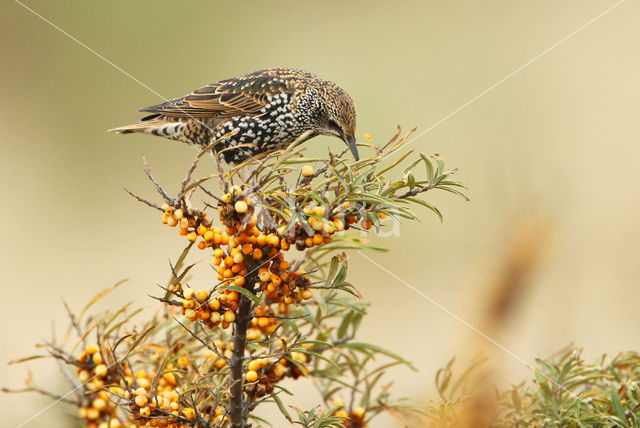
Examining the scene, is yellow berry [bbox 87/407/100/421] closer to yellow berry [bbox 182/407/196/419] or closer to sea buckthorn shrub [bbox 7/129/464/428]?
sea buckthorn shrub [bbox 7/129/464/428]

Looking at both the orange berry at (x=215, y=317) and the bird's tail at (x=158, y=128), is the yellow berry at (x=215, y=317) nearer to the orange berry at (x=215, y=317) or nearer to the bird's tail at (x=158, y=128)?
the orange berry at (x=215, y=317)

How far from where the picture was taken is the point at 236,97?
357 cm

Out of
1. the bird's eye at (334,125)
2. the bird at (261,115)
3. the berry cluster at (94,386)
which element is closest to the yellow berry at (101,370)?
the berry cluster at (94,386)

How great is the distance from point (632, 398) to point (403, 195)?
2.29 ft

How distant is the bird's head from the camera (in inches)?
134

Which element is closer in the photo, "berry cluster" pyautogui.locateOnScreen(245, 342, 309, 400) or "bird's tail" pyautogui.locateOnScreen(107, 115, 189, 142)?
"berry cluster" pyautogui.locateOnScreen(245, 342, 309, 400)

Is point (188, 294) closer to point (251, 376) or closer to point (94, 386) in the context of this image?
point (251, 376)

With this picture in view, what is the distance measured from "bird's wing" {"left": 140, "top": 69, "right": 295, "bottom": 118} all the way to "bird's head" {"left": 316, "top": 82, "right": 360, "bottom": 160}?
0.25 m

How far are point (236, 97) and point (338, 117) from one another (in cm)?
58

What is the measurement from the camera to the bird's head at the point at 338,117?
3410mm

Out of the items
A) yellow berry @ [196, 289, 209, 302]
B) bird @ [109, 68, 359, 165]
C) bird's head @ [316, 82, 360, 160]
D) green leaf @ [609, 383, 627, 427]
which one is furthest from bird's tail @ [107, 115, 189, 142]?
green leaf @ [609, 383, 627, 427]

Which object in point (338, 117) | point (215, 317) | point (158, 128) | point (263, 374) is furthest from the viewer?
point (158, 128)

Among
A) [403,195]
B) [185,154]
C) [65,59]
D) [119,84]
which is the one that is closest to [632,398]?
[403,195]

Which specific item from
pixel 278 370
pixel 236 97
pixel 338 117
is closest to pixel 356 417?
pixel 278 370
